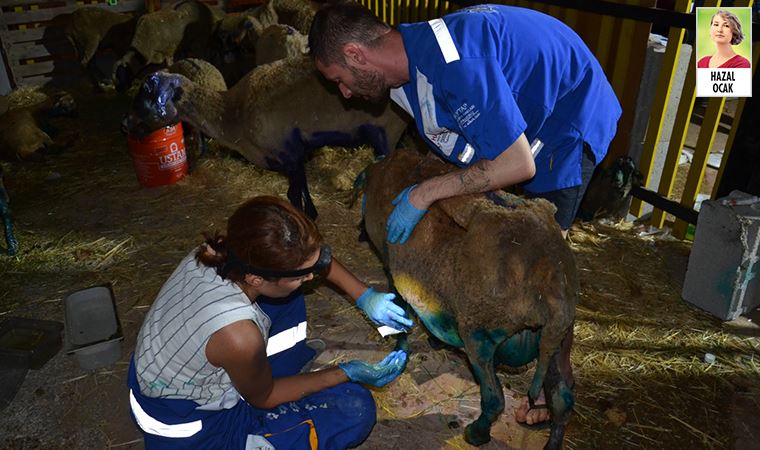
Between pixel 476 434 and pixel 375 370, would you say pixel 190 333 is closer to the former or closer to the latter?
pixel 375 370

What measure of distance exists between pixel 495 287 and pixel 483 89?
78 cm

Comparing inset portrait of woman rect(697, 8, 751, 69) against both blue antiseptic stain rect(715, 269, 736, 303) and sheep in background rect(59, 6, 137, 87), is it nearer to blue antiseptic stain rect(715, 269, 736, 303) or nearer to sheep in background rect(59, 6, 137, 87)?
blue antiseptic stain rect(715, 269, 736, 303)

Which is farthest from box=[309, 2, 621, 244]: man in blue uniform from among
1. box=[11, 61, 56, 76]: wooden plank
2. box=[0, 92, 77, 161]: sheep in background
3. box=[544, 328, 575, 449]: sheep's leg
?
box=[11, 61, 56, 76]: wooden plank

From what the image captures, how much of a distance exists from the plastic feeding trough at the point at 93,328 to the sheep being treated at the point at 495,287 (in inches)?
79.4

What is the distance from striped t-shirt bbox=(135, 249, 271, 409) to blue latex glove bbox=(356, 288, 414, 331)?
0.63 metres

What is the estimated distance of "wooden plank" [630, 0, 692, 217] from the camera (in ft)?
14.1

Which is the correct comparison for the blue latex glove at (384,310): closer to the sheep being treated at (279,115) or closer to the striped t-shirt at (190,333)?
Result: the striped t-shirt at (190,333)

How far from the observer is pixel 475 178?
7.38 ft

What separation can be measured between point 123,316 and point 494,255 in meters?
2.99

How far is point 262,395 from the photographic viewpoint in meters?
2.21


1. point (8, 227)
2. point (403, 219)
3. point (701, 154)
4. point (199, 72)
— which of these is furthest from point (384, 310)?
point (199, 72)

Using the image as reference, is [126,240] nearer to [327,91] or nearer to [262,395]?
[327,91]

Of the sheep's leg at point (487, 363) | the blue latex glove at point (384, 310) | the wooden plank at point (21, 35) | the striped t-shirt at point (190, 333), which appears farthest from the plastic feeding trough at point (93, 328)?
the wooden plank at point (21, 35)

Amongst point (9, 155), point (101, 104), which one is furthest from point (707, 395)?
point (101, 104)
